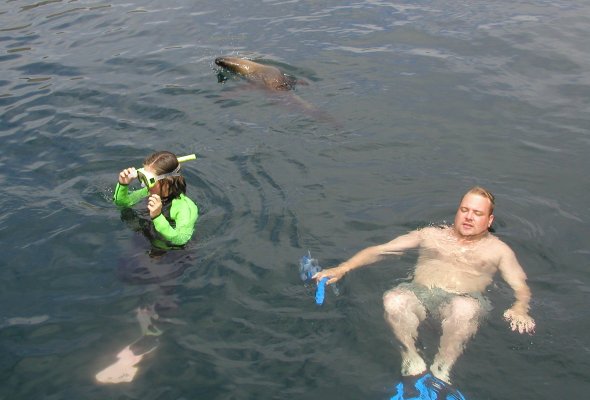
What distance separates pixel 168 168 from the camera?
6055 millimetres

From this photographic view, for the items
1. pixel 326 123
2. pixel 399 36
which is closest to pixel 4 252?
pixel 326 123

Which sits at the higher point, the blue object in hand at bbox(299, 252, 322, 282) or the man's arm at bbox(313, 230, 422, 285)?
the man's arm at bbox(313, 230, 422, 285)

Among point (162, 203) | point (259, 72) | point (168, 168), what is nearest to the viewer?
point (168, 168)

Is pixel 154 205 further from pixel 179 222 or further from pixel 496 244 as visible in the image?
pixel 496 244

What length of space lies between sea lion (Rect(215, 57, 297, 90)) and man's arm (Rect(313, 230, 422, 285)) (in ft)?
16.9

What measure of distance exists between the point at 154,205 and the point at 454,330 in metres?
3.04

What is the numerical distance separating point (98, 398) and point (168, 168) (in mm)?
2394

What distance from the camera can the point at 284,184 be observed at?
769 centimetres

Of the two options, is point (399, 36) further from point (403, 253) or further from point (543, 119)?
point (403, 253)

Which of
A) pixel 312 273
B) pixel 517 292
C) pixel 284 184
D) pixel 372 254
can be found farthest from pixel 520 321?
pixel 284 184

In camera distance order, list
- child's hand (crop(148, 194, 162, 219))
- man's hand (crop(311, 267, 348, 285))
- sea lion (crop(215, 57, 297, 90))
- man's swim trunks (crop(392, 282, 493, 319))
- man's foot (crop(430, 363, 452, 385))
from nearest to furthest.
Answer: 1. man's foot (crop(430, 363, 452, 385))
2. man's swim trunks (crop(392, 282, 493, 319))
3. man's hand (crop(311, 267, 348, 285))
4. child's hand (crop(148, 194, 162, 219))
5. sea lion (crop(215, 57, 297, 90))

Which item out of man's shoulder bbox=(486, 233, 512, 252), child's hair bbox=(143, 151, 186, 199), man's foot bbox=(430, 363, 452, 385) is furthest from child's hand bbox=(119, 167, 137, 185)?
man's shoulder bbox=(486, 233, 512, 252)

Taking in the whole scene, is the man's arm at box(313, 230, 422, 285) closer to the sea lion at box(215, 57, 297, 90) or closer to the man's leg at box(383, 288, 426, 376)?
the man's leg at box(383, 288, 426, 376)

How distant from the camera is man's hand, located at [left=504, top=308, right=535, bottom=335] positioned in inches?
201
